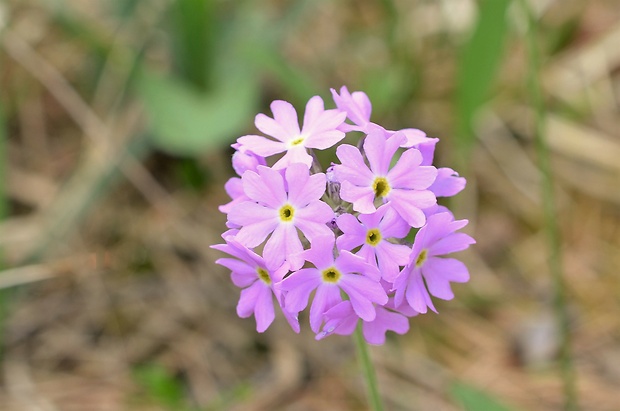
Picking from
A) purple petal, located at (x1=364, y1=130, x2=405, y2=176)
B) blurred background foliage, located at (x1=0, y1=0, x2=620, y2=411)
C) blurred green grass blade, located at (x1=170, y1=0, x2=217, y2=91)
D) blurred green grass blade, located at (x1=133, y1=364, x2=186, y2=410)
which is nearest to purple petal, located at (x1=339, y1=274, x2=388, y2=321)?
purple petal, located at (x1=364, y1=130, x2=405, y2=176)

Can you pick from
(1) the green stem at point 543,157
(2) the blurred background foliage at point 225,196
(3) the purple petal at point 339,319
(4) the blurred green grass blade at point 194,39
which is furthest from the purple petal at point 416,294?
(4) the blurred green grass blade at point 194,39

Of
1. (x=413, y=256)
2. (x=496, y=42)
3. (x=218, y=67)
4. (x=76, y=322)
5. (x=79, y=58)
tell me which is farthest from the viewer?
(x=79, y=58)

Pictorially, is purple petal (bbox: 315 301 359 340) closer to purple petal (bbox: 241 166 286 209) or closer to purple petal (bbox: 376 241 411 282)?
purple petal (bbox: 376 241 411 282)

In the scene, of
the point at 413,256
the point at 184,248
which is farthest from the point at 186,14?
the point at 413,256

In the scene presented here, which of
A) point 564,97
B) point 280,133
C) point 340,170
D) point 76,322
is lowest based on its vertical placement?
point 340,170

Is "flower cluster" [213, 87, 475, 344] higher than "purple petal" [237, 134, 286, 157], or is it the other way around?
"purple petal" [237, 134, 286, 157]

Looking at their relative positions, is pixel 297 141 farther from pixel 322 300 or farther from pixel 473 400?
pixel 473 400

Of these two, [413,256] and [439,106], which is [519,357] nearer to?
[439,106]
